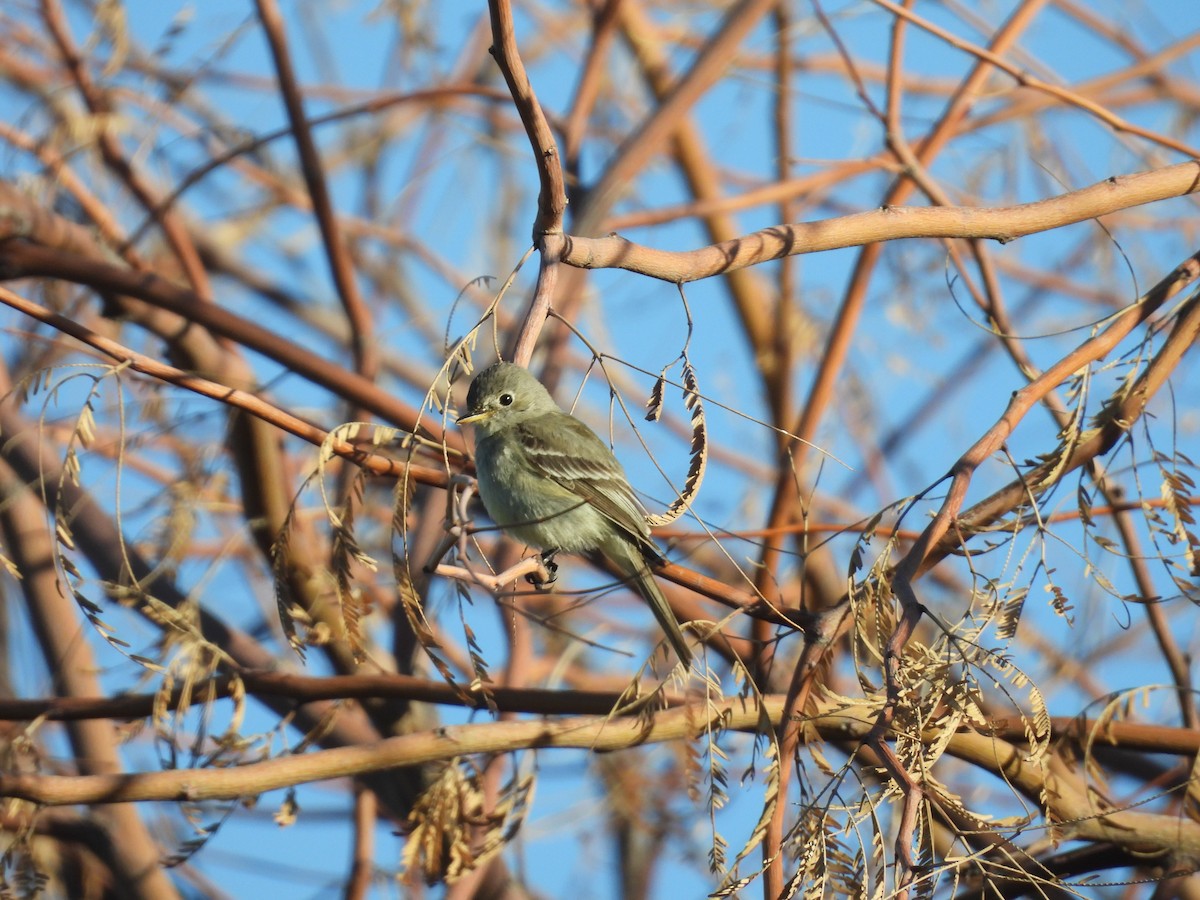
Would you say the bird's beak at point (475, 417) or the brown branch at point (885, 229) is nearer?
the brown branch at point (885, 229)

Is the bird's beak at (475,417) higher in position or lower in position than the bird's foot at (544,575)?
higher

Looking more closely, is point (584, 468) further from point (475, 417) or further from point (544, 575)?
point (544, 575)

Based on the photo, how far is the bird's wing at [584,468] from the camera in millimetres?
4582

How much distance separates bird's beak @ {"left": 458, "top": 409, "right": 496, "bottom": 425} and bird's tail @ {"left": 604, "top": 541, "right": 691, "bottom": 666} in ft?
2.32

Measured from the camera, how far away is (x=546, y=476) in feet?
15.9

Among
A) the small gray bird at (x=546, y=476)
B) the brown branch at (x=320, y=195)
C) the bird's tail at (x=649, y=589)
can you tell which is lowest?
the bird's tail at (x=649, y=589)

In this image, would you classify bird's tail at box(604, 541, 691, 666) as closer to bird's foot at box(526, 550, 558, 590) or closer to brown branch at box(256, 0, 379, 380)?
bird's foot at box(526, 550, 558, 590)

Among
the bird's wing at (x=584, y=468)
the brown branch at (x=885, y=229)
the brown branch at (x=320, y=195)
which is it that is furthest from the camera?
the brown branch at (x=320, y=195)

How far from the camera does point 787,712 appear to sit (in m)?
2.83

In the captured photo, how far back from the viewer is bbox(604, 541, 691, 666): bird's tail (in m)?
3.84

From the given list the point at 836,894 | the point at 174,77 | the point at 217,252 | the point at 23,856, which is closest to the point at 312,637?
the point at 23,856

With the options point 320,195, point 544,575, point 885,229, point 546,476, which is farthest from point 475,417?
point 885,229

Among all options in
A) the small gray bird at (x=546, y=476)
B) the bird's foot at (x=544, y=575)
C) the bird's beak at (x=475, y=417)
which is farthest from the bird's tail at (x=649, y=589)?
the bird's beak at (x=475, y=417)

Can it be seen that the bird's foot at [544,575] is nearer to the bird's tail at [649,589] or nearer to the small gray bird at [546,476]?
the small gray bird at [546,476]
